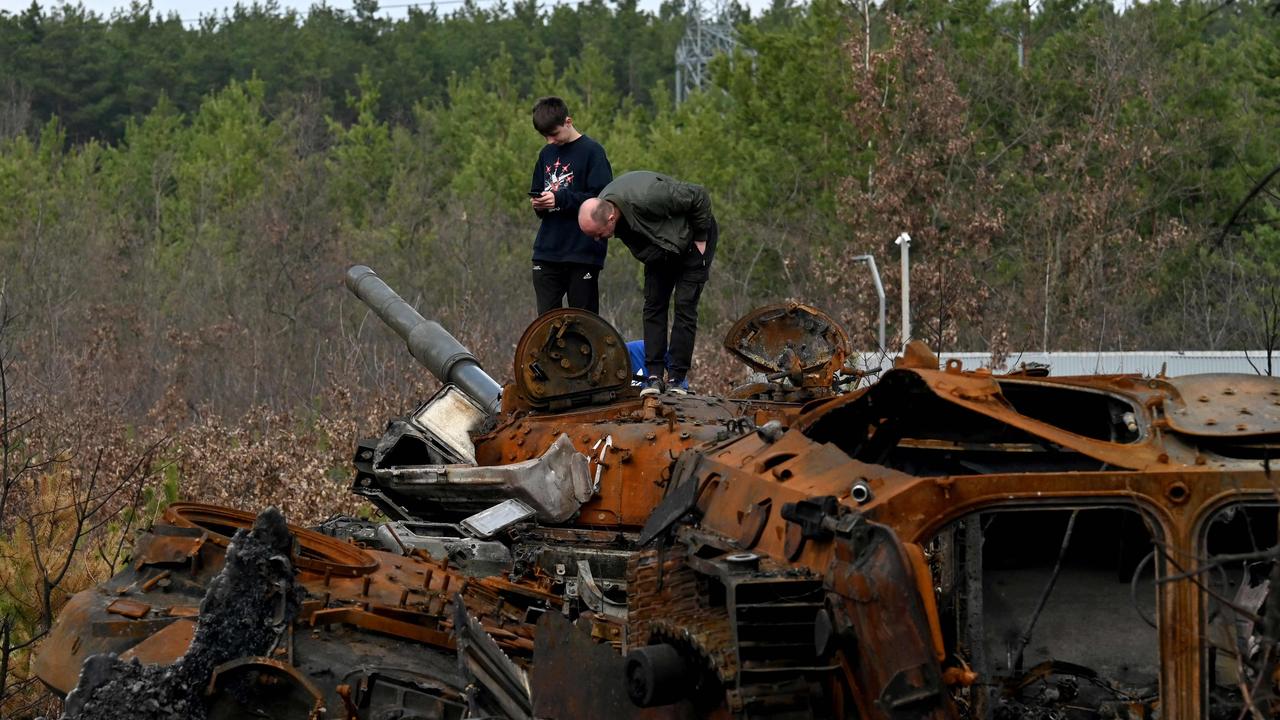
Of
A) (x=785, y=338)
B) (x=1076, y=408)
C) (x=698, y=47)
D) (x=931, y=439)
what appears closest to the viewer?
(x=1076, y=408)

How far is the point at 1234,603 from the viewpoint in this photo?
5383 mm

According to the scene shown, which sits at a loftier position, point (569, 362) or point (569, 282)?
point (569, 282)

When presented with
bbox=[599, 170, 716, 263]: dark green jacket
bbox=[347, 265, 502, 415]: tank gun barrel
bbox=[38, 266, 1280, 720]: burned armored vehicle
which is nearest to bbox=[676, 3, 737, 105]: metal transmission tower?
bbox=[347, 265, 502, 415]: tank gun barrel

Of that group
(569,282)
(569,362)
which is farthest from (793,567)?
(569,282)

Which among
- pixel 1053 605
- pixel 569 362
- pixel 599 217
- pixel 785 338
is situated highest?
pixel 599 217

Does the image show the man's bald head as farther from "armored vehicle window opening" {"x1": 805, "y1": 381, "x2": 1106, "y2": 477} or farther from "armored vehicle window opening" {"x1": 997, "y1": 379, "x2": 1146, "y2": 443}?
"armored vehicle window opening" {"x1": 997, "y1": 379, "x2": 1146, "y2": 443}

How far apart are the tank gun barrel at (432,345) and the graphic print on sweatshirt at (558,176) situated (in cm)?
126

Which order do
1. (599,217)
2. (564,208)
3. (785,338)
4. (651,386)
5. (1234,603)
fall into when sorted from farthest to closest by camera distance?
(564,208) → (785,338) → (599,217) → (651,386) → (1234,603)

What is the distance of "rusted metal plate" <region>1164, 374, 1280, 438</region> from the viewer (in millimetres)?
6129

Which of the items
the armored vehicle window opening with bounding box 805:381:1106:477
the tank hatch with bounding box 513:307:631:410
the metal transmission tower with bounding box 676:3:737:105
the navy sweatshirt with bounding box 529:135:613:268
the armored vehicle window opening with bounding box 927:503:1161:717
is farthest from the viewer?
the metal transmission tower with bounding box 676:3:737:105

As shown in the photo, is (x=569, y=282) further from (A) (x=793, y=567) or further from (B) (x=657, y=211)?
(A) (x=793, y=567)

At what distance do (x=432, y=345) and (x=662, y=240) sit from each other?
199 centimetres

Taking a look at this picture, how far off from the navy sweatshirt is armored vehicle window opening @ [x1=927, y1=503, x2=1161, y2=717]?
5.20 meters

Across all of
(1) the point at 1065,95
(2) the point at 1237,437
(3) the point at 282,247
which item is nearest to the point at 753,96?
(1) the point at 1065,95
